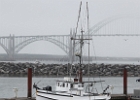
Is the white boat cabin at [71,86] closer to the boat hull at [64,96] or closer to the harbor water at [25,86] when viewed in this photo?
the boat hull at [64,96]

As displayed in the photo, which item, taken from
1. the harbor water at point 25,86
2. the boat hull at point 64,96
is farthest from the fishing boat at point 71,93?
the harbor water at point 25,86

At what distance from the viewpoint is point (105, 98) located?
2244 cm

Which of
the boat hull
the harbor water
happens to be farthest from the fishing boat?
the harbor water

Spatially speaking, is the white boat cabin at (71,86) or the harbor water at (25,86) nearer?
the white boat cabin at (71,86)

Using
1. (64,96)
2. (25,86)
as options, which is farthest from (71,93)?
(25,86)

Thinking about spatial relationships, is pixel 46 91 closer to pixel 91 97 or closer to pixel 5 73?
pixel 91 97

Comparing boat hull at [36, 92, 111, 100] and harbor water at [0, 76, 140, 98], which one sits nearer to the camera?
boat hull at [36, 92, 111, 100]

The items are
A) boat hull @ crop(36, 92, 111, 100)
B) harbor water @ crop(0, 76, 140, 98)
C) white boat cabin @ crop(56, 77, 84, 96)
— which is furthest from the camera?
harbor water @ crop(0, 76, 140, 98)

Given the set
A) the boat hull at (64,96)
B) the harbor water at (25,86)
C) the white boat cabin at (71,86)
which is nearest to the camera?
the boat hull at (64,96)

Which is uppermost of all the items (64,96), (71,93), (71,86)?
(71,86)

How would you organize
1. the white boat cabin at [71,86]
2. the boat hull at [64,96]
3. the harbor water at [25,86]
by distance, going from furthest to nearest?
the harbor water at [25,86] < the white boat cabin at [71,86] < the boat hull at [64,96]

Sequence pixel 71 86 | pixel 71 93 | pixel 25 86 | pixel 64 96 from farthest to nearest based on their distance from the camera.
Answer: pixel 25 86 < pixel 71 86 < pixel 71 93 < pixel 64 96

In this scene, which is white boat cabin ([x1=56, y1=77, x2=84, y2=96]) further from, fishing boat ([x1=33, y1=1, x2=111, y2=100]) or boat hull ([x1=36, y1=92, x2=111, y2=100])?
boat hull ([x1=36, y1=92, x2=111, y2=100])

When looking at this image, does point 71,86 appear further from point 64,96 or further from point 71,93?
point 64,96
